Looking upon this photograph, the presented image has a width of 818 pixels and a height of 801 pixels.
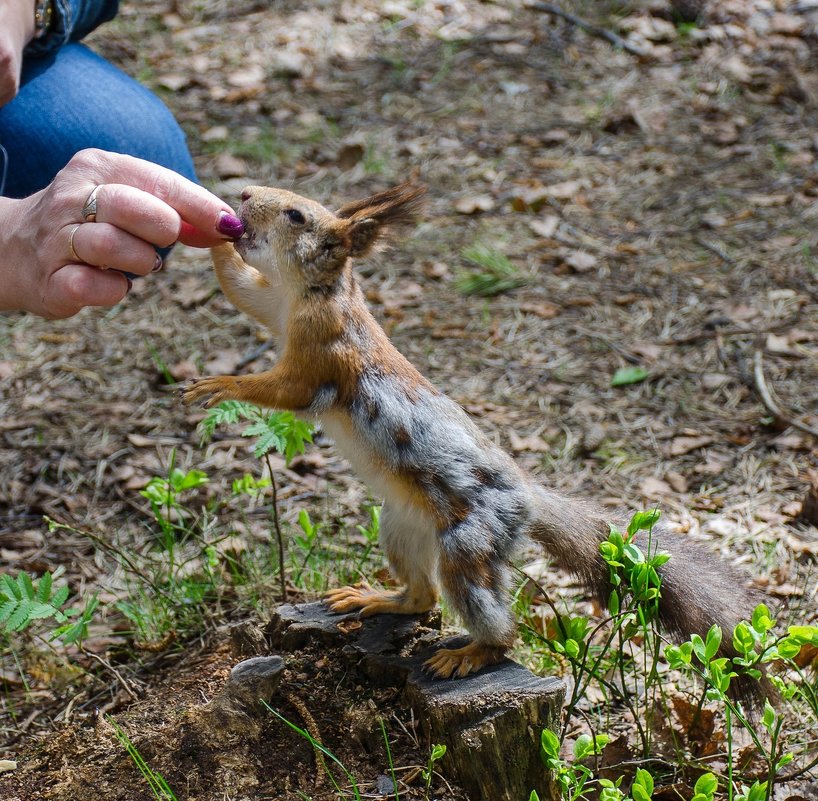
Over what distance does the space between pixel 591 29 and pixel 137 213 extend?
6122 millimetres

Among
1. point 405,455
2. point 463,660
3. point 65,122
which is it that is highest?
point 65,122

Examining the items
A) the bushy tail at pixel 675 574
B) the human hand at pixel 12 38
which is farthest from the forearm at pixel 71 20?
the bushy tail at pixel 675 574

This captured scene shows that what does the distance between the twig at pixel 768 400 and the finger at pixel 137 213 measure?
2740mm

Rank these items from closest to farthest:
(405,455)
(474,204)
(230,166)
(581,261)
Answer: (405,455) < (581,261) < (474,204) < (230,166)

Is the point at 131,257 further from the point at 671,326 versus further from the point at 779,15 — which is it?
the point at 779,15

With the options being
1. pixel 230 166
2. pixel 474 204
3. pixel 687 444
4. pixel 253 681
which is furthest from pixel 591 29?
pixel 253 681

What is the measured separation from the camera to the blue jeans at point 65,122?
140 inches

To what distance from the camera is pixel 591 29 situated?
7.35 m

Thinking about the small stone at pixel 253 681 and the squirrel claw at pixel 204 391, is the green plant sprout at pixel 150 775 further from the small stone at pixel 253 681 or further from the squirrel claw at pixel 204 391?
the squirrel claw at pixel 204 391

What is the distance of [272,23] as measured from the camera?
753cm

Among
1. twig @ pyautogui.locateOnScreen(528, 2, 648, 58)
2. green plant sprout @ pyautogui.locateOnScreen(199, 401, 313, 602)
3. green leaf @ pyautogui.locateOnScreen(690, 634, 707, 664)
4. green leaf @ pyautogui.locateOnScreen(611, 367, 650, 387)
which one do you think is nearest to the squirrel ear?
green plant sprout @ pyautogui.locateOnScreen(199, 401, 313, 602)

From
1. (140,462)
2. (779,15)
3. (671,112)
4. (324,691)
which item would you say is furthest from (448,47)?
(324,691)

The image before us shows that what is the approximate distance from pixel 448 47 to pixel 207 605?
5534 millimetres

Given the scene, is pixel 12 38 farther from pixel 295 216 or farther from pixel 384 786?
pixel 384 786
